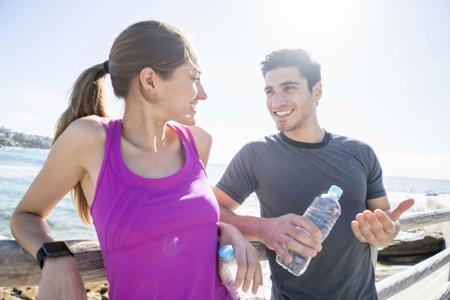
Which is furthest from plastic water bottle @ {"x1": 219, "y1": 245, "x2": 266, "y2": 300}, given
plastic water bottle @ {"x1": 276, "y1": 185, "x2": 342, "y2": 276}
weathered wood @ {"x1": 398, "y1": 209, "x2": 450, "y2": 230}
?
weathered wood @ {"x1": 398, "y1": 209, "x2": 450, "y2": 230}

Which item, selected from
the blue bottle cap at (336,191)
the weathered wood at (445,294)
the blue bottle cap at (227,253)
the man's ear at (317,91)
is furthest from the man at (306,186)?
the weathered wood at (445,294)

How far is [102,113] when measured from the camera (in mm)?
1979

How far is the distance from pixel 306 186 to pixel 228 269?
1081 mm

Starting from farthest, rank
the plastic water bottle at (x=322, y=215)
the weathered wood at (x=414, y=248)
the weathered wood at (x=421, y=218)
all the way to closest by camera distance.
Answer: the weathered wood at (x=414, y=248)
the weathered wood at (x=421, y=218)
the plastic water bottle at (x=322, y=215)

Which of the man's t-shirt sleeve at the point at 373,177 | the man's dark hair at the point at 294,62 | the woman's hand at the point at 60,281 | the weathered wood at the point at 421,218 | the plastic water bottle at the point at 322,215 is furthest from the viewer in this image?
the weathered wood at the point at 421,218

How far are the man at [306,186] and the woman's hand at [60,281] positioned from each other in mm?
1034

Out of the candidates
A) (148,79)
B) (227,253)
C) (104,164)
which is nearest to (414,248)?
(227,253)

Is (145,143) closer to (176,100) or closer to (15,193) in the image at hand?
(176,100)

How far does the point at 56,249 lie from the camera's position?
139 cm

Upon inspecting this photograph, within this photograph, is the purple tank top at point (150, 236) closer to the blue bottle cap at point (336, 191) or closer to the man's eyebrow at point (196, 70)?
the man's eyebrow at point (196, 70)

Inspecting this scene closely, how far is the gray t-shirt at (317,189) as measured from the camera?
2.45 metres

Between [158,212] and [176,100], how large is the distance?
23.0 inches

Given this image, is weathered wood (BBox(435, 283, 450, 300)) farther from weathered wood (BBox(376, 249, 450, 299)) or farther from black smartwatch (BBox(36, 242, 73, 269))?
black smartwatch (BBox(36, 242, 73, 269))

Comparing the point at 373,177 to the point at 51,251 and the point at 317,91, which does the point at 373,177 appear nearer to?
the point at 317,91
